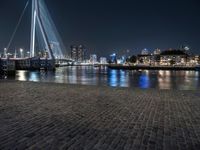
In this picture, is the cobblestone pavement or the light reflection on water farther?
the light reflection on water

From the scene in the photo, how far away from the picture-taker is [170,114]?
667 cm

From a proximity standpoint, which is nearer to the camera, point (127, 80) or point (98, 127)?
point (98, 127)

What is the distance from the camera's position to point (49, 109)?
7.19 m

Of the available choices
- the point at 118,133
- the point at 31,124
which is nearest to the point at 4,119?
the point at 31,124

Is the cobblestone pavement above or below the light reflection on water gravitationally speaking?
above

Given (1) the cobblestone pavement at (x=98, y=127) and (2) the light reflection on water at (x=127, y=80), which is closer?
(1) the cobblestone pavement at (x=98, y=127)

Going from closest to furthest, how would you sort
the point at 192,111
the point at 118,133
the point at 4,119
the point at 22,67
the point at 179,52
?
the point at 118,133 → the point at 4,119 → the point at 192,111 → the point at 22,67 → the point at 179,52

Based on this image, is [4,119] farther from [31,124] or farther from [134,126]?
[134,126]

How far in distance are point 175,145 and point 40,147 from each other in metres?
2.13

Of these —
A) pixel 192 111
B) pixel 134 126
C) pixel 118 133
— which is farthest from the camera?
pixel 192 111

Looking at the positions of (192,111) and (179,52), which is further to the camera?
(179,52)

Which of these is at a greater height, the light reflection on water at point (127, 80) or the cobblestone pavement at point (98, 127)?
the cobblestone pavement at point (98, 127)

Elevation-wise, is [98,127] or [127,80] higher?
[98,127]

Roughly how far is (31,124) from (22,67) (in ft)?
280
